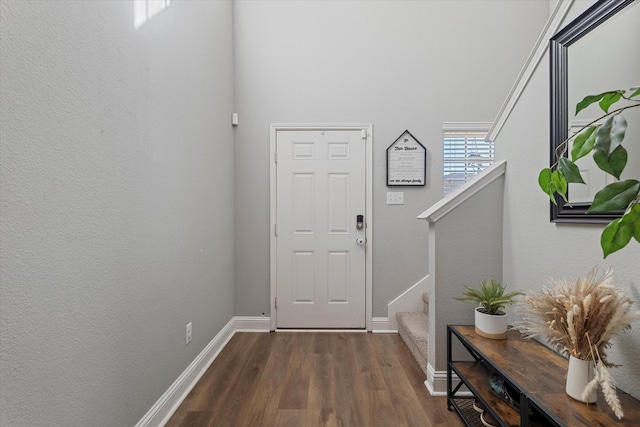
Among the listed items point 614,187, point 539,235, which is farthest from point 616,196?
point 539,235

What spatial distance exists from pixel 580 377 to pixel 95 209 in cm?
186

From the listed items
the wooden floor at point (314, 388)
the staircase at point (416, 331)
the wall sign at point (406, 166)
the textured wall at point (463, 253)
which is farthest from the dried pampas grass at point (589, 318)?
the wall sign at point (406, 166)

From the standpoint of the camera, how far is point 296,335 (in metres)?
2.91

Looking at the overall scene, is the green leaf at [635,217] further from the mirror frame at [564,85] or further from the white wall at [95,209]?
the white wall at [95,209]

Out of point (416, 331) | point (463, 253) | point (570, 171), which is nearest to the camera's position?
point (570, 171)

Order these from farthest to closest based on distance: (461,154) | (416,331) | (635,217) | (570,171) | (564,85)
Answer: (461,154) → (416,331) → (564,85) → (570,171) → (635,217)

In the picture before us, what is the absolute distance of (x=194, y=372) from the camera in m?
2.08

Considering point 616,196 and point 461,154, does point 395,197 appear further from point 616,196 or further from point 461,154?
point 616,196

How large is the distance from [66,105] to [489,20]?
3554mm

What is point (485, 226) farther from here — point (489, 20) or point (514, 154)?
point (489, 20)

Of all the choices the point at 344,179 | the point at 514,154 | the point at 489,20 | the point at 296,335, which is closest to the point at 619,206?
the point at 514,154

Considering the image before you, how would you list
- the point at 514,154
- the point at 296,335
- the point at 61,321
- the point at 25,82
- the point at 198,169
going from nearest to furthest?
the point at 25,82, the point at 61,321, the point at 514,154, the point at 198,169, the point at 296,335

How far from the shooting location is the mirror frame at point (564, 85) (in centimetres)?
126

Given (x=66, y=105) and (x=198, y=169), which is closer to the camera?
(x=66, y=105)
